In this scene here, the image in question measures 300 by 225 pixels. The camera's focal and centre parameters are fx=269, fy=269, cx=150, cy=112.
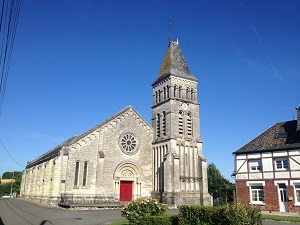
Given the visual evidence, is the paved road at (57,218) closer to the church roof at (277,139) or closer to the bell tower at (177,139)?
the bell tower at (177,139)

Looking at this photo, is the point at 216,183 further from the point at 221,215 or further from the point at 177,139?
the point at 221,215

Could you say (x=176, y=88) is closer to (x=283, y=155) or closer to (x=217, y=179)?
(x=283, y=155)

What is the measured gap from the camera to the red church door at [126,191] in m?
31.7

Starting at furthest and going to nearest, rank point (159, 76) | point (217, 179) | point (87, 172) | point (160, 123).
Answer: point (217, 179) → point (159, 76) → point (160, 123) → point (87, 172)

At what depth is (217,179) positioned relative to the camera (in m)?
48.4

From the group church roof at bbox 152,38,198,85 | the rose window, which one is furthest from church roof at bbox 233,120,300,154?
the rose window

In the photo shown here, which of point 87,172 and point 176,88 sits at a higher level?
point 176,88

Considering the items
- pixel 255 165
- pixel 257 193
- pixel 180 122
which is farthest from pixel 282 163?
pixel 180 122

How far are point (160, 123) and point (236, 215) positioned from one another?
24.5 meters

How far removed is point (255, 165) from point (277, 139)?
140 inches

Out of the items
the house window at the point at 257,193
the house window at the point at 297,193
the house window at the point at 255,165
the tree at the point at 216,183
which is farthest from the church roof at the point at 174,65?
the tree at the point at 216,183

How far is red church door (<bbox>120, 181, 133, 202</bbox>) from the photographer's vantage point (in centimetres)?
3170

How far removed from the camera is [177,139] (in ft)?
106

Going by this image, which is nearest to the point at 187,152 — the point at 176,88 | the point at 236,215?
the point at 176,88
